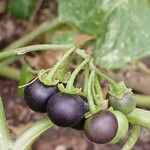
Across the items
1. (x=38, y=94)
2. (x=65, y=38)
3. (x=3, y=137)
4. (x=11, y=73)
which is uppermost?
(x=38, y=94)

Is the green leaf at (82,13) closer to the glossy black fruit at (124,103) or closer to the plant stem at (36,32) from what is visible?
the plant stem at (36,32)

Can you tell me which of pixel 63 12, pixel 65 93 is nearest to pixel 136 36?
pixel 63 12

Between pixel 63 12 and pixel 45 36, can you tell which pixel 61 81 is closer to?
pixel 63 12

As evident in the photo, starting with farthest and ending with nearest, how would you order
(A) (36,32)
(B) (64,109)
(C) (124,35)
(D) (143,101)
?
(A) (36,32) < (D) (143,101) < (C) (124,35) < (B) (64,109)

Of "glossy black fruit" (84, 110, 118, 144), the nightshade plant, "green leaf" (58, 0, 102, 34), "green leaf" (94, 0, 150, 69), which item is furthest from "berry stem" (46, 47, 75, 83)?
"green leaf" (58, 0, 102, 34)

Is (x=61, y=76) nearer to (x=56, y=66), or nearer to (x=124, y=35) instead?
(x=56, y=66)

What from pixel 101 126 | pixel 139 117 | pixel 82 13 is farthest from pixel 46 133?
pixel 101 126

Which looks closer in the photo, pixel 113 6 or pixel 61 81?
pixel 61 81
